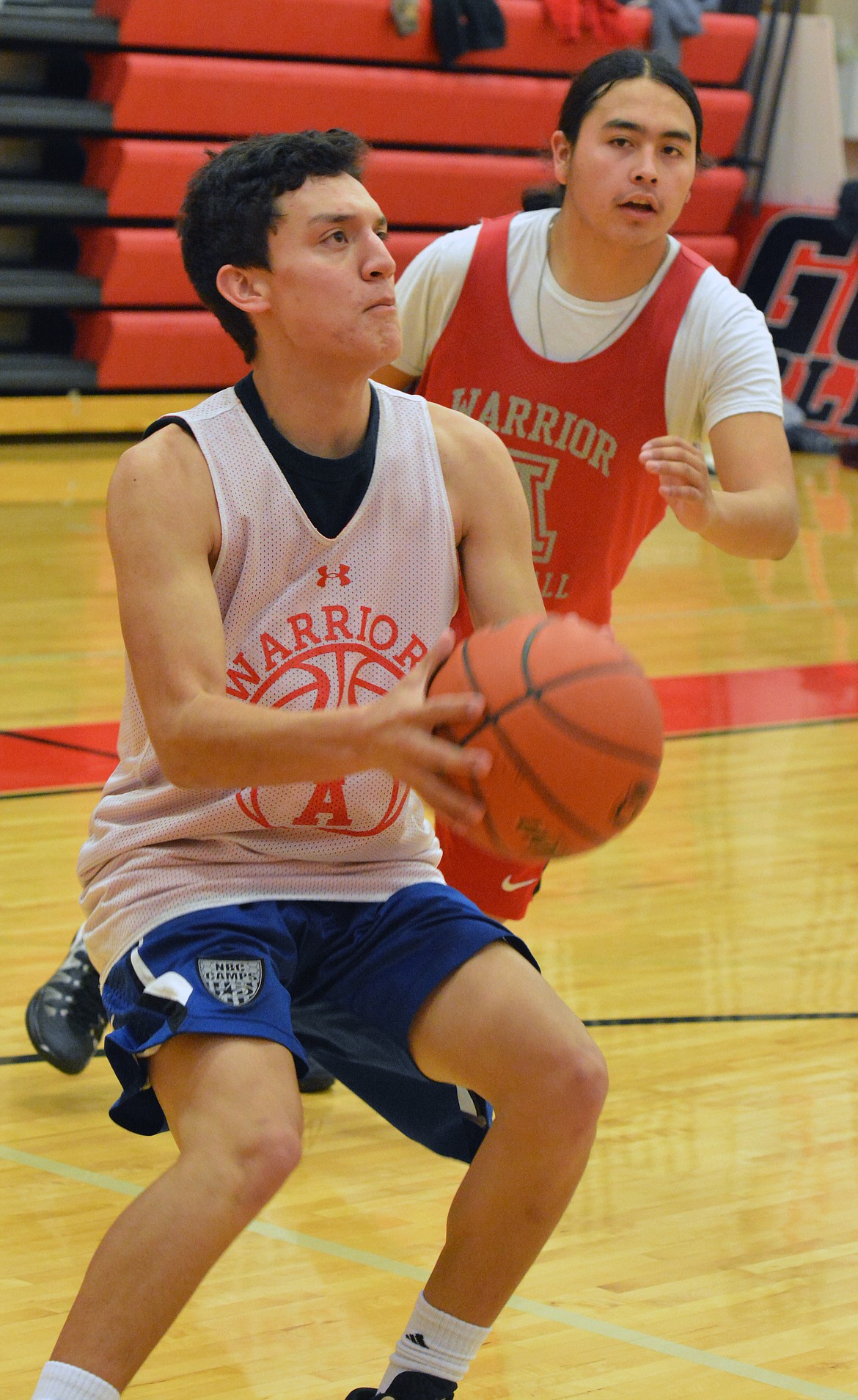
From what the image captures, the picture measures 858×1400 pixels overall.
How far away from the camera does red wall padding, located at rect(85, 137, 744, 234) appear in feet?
30.8

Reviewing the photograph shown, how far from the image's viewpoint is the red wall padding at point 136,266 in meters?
9.41

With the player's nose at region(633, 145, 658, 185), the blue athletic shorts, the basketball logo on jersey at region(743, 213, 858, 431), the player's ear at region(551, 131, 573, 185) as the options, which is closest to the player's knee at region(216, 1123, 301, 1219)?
the blue athletic shorts

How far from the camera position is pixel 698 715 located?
17.4 ft

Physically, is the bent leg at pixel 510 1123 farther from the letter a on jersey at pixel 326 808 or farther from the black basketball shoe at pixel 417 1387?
the letter a on jersey at pixel 326 808

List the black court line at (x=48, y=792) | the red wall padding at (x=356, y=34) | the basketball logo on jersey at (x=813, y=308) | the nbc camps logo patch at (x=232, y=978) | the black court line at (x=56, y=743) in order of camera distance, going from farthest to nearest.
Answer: the basketball logo on jersey at (x=813, y=308)
the red wall padding at (x=356, y=34)
the black court line at (x=56, y=743)
the black court line at (x=48, y=792)
the nbc camps logo patch at (x=232, y=978)

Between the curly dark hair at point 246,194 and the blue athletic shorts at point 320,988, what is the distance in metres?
0.73

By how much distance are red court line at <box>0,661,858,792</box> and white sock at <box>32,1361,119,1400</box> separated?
9.20ft

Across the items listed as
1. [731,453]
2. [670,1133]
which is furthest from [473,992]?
[731,453]

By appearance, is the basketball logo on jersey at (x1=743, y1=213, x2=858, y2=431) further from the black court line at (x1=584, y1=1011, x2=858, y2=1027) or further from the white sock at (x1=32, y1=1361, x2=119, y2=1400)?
the white sock at (x1=32, y1=1361, x2=119, y2=1400)

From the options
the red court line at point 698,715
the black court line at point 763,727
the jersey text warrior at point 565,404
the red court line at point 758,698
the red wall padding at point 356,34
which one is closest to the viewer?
the jersey text warrior at point 565,404

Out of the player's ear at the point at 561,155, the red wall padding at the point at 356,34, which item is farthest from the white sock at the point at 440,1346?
the red wall padding at the point at 356,34

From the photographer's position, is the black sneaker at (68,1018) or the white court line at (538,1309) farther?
the black sneaker at (68,1018)

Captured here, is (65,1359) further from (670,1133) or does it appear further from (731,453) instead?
(731,453)

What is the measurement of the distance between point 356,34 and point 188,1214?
9.17 meters
